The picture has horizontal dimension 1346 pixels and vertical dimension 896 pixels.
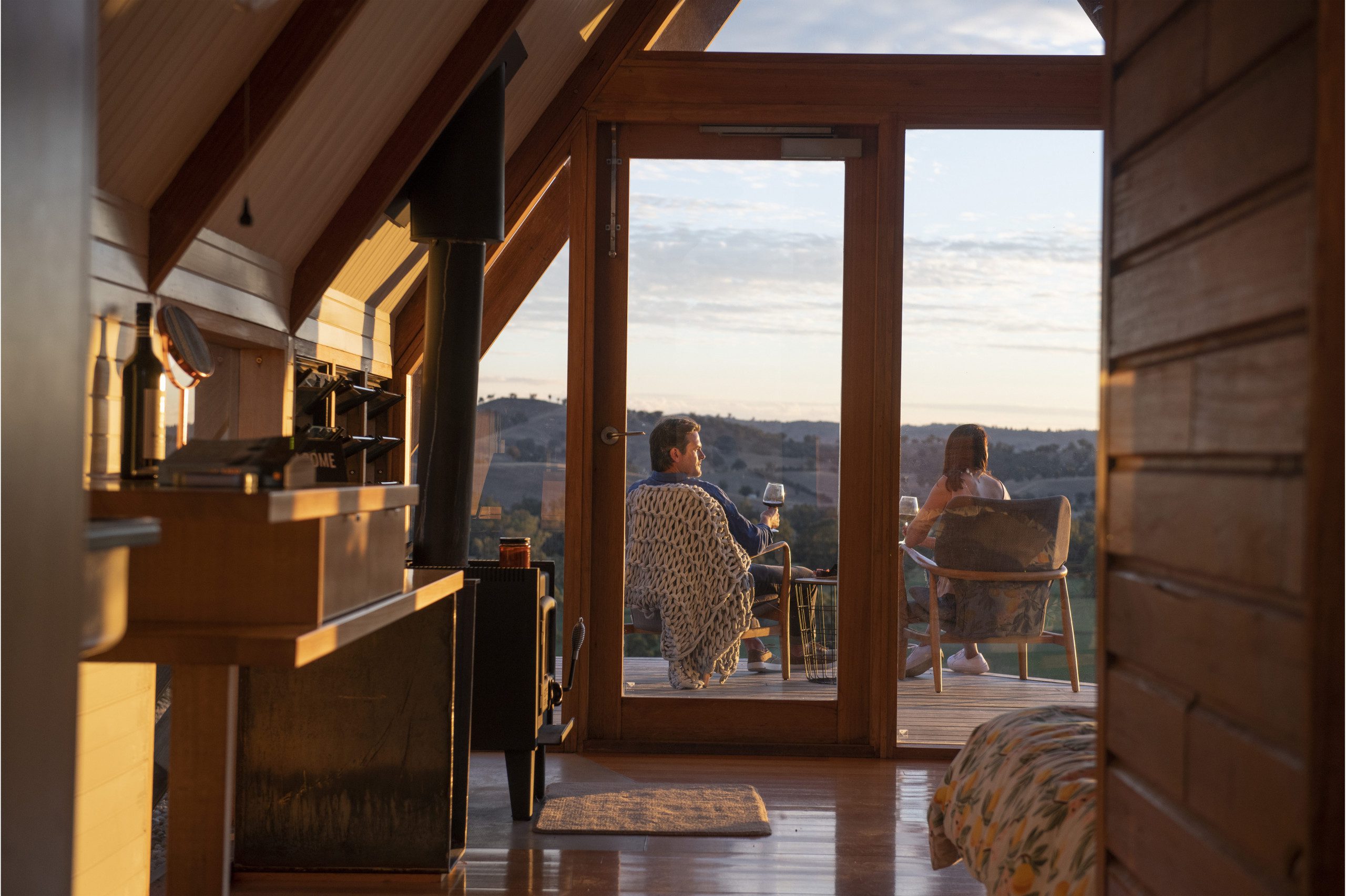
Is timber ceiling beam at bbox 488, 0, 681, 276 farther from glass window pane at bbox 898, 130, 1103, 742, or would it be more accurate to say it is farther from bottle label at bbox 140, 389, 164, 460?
bottle label at bbox 140, 389, 164, 460

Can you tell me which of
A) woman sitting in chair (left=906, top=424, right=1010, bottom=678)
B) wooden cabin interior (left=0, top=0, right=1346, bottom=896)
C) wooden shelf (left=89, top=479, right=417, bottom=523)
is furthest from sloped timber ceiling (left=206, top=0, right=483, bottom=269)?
woman sitting in chair (left=906, top=424, right=1010, bottom=678)

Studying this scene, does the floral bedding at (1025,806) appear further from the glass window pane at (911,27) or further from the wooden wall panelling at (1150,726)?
the glass window pane at (911,27)

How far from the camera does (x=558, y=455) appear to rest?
4.13 metres

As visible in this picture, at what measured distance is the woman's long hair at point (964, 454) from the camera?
4051 millimetres

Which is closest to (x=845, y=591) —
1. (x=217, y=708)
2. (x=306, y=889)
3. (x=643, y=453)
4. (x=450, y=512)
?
(x=643, y=453)

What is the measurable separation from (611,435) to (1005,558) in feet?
4.83

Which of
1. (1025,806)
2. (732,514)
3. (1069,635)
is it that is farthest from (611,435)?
(1025,806)

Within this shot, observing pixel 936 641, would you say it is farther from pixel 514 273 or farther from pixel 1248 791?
pixel 1248 791

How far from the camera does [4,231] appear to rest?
0.78 meters

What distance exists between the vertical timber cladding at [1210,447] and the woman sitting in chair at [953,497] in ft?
8.42

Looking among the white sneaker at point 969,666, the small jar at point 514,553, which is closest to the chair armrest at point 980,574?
the white sneaker at point 969,666

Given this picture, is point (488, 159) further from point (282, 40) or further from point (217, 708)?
point (217, 708)

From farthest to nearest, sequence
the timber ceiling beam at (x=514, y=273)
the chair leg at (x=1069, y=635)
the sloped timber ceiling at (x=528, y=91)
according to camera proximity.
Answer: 1. the timber ceiling beam at (x=514, y=273)
2. the chair leg at (x=1069, y=635)
3. the sloped timber ceiling at (x=528, y=91)

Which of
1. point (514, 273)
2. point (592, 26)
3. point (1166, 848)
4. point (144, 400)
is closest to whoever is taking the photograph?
point (1166, 848)
